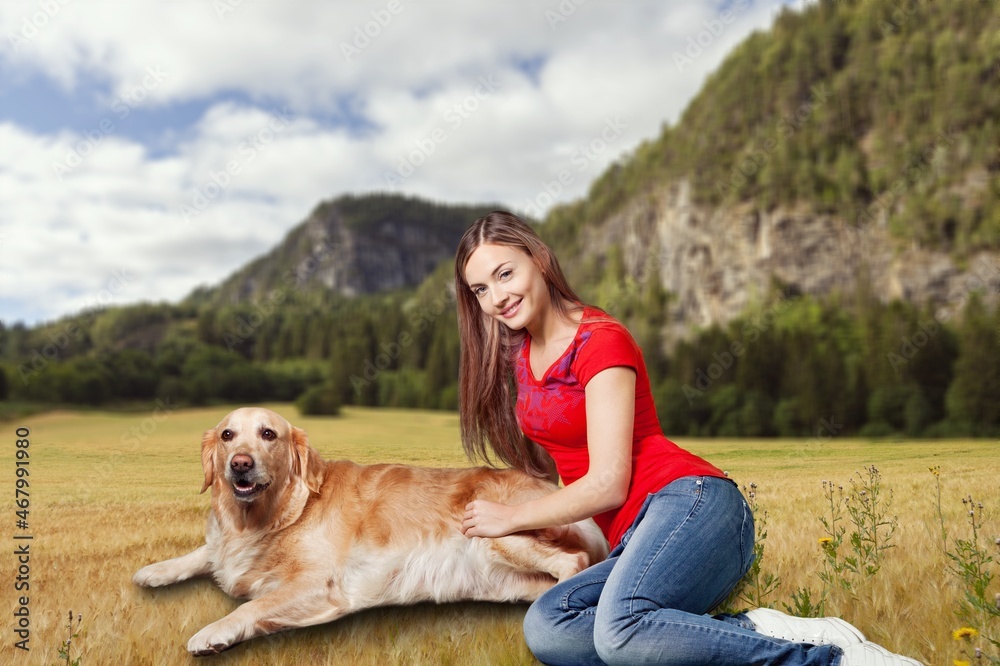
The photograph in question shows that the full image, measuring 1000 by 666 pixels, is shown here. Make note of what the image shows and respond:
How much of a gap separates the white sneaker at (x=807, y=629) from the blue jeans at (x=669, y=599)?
0.08 meters

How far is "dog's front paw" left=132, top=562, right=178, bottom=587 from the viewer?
3832 millimetres

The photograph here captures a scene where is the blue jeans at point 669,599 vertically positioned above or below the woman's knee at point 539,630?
above

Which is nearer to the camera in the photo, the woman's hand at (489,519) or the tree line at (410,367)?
the woman's hand at (489,519)

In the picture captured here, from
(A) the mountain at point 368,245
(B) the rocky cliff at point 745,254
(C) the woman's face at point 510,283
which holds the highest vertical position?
(B) the rocky cliff at point 745,254

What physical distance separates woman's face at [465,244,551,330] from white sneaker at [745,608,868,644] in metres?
1.64

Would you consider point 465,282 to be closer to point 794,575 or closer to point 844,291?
point 794,575

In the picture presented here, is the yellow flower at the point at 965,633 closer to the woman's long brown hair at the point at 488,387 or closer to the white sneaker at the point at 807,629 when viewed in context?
the white sneaker at the point at 807,629

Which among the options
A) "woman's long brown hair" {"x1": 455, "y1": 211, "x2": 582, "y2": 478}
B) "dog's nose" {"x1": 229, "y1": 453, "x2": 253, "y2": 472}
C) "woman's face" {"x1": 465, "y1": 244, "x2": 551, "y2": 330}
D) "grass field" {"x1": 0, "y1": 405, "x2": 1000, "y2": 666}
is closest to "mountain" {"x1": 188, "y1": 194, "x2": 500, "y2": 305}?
"grass field" {"x1": 0, "y1": 405, "x2": 1000, "y2": 666}

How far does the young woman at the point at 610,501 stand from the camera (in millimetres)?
2742

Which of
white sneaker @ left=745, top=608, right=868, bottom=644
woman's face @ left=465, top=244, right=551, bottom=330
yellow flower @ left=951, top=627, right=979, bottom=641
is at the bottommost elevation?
yellow flower @ left=951, top=627, right=979, bottom=641

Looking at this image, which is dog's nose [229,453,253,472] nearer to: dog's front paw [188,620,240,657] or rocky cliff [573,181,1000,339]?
dog's front paw [188,620,240,657]

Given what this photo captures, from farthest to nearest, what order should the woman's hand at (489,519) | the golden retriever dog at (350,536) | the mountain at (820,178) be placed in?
the mountain at (820,178)
the golden retriever dog at (350,536)
the woman's hand at (489,519)

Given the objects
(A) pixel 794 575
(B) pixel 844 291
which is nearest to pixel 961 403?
(A) pixel 794 575

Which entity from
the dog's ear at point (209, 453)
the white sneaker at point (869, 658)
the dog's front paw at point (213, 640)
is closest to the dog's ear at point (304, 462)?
the dog's ear at point (209, 453)
